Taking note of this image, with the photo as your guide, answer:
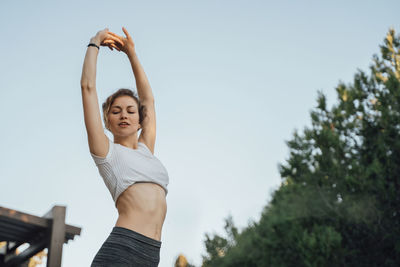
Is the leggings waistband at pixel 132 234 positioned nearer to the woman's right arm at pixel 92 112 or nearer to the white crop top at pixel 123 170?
the white crop top at pixel 123 170

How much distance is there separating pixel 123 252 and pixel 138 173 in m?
0.33

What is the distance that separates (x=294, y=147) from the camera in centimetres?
1216

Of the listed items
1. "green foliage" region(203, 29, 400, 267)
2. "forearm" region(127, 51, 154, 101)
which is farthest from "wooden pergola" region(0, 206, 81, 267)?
"green foliage" region(203, 29, 400, 267)

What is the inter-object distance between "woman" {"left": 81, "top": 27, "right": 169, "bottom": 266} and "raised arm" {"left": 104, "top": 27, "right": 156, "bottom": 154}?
0.15m

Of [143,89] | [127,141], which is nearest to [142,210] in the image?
[127,141]

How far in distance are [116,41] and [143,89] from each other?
0.30m

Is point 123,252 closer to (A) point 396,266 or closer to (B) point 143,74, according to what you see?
(B) point 143,74

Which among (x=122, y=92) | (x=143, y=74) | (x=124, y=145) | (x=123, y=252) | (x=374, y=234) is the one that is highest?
(x=374, y=234)

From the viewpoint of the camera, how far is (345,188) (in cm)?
1022

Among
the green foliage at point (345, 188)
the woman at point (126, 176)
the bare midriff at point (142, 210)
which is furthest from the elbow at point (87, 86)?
the green foliage at point (345, 188)

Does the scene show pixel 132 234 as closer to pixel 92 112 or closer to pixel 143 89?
pixel 92 112

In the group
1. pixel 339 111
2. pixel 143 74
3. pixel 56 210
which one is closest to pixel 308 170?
pixel 339 111

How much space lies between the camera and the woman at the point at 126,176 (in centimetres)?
153

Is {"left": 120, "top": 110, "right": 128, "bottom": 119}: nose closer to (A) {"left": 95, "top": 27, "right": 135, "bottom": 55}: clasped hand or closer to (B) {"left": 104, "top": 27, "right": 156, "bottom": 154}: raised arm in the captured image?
(B) {"left": 104, "top": 27, "right": 156, "bottom": 154}: raised arm
